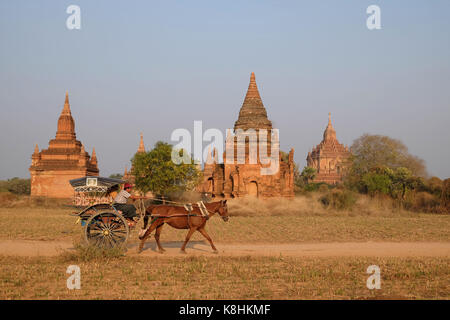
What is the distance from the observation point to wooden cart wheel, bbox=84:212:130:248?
9.92m

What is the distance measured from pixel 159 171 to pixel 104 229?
82.9ft

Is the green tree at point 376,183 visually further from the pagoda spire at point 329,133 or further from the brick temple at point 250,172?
the pagoda spire at point 329,133

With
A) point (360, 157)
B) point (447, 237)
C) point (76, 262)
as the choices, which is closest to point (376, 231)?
point (447, 237)

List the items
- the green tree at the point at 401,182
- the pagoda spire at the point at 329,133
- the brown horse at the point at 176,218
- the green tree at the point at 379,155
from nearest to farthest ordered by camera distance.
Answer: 1. the brown horse at the point at 176,218
2. the green tree at the point at 401,182
3. the green tree at the point at 379,155
4. the pagoda spire at the point at 329,133

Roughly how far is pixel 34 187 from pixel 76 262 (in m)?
36.6

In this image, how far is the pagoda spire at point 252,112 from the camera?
34884mm

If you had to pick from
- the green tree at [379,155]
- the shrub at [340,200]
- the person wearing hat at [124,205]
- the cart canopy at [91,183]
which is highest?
the green tree at [379,155]

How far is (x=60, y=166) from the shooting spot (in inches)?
1683

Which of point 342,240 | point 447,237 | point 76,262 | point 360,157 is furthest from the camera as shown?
point 360,157

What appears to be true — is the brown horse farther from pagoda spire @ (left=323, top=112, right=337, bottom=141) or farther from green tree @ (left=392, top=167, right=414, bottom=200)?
pagoda spire @ (left=323, top=112, right=337, bottom=141)

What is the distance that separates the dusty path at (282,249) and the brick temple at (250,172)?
19478 millimetres

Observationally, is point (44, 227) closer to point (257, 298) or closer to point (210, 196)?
point (257, 298)

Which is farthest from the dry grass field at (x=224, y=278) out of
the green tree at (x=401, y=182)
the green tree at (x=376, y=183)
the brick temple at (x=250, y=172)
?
the green tree at (x=401, y=182)
